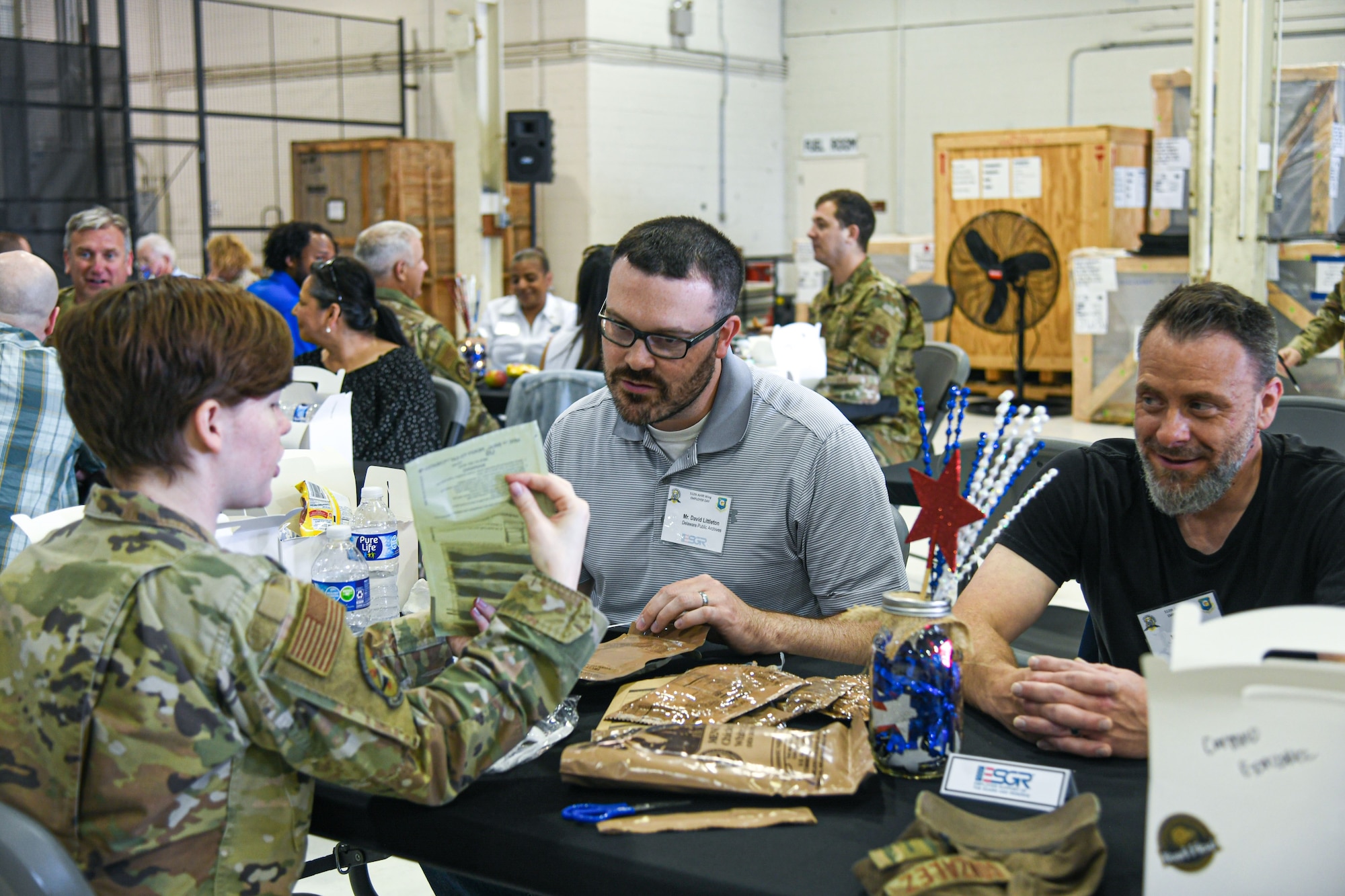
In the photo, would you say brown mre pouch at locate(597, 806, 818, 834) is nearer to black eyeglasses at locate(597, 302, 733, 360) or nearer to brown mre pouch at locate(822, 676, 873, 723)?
brown mre pouch at locate(822, 676, 873, 723)

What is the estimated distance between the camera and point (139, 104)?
13.1 meters

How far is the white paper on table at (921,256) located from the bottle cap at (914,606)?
28.0 feet

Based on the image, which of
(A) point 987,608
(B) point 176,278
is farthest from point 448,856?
(A) point 987,608

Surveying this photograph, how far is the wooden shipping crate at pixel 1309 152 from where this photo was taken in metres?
7.25

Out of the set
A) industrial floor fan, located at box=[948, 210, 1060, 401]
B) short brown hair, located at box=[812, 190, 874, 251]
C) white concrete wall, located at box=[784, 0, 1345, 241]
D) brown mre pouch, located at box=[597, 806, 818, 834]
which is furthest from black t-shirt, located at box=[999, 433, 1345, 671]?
white concrete wall, located at box=[784, 0, 1345, 241]

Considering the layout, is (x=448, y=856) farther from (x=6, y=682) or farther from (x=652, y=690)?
(x=6, y=682)

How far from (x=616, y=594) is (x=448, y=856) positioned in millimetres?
845

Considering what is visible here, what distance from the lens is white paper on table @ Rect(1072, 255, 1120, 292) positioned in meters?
8.03

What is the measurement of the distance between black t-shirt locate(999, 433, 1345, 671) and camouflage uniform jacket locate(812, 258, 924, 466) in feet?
8.96

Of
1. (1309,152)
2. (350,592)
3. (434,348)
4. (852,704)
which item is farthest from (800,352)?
(1309,152)

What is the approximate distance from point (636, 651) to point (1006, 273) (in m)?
7.58

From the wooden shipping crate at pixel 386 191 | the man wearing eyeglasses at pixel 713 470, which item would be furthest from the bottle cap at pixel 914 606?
the wooden shipping crate at pixel 386 191

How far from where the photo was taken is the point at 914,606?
1288 mm

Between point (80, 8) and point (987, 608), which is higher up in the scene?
point (80, 8)
